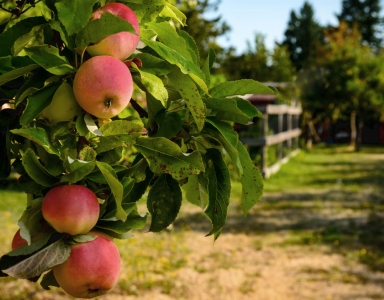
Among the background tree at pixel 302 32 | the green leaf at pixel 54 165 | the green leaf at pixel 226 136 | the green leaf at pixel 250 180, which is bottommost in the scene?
the green leaf at pixel 250 180

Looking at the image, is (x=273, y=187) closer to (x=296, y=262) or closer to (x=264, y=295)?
(x=296, y=262)

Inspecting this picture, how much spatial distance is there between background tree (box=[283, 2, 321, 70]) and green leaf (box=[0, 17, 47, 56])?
156 feet

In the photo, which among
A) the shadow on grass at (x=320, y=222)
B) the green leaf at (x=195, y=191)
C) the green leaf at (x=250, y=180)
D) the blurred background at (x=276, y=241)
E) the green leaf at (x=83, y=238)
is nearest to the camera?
the green leaf at (x=83, y=238)

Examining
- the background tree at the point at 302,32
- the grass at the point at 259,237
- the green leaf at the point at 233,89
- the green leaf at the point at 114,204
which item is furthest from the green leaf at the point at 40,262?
the background tree at the point at 302,32

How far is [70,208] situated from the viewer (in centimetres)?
88

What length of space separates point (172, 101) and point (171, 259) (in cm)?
606

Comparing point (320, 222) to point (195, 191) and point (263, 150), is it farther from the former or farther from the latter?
point (195, 191)

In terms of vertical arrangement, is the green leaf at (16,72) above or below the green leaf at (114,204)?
above

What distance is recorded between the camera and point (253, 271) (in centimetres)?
662

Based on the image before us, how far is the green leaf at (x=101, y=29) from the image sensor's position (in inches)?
32.5

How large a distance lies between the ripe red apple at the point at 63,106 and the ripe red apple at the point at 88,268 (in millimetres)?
219

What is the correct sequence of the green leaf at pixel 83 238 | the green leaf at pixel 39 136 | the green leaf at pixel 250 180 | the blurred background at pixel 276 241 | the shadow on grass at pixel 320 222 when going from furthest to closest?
the shadow on grass at pixel 320 222 < the blurred background at pixel 276 241 < the green leaf at pixel 250 180 < the green leaf at pixel 83 238 < the green leaf at pixel 39 136

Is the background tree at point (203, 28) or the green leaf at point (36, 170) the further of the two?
the background tree at point (203, 28)

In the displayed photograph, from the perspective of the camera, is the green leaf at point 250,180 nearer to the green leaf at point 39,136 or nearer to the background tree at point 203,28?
the green leaf at point 39,136
